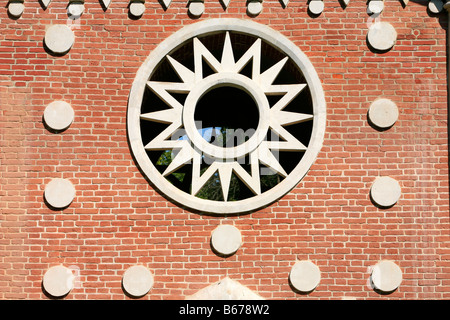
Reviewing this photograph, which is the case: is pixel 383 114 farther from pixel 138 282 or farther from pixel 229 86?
pixel 138 282

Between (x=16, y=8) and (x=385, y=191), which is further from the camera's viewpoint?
(x=16, y=8)

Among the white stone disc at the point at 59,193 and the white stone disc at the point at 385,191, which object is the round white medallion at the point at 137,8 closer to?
the white stone disc at the point at 59,193

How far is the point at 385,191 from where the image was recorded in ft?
21.2

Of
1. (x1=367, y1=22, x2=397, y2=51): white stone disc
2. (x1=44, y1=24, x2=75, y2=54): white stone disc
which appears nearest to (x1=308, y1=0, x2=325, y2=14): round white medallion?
(x1=367, y1=22, x2=397, y2=51): white stone disc

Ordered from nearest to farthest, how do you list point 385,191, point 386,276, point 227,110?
point 386,276 < point 385,191 < point 227,110

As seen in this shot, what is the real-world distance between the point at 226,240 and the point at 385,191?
1832 mm

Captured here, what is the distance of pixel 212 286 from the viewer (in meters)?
6.35

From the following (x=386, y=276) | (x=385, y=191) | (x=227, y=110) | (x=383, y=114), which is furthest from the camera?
(x=227, y=110)

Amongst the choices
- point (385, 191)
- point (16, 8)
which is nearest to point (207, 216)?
point (385, 191)

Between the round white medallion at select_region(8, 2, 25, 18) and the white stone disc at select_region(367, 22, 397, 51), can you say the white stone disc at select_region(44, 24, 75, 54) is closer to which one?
the round white medallion at select_region(8, 2, 25, 18)

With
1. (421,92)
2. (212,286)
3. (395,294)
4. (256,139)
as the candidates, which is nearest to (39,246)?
(212,286)

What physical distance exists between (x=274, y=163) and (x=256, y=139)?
337 mm

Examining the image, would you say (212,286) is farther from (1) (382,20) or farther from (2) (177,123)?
(1) (382,20)

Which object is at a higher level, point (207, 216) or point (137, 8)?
point (137, 8)
